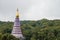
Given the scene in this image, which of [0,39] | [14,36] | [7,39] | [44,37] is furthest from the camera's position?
[44,37]

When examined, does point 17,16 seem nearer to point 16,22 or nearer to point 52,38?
point 16,22

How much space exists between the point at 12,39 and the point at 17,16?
419 inches

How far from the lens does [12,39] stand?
87.4 meters

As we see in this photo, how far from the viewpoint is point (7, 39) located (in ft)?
281

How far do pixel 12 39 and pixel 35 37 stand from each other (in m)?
16.5

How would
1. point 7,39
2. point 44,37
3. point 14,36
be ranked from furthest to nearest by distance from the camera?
1. point 44,37
2. point 14,36
3. point 7,39

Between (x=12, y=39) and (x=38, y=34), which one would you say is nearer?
(x=12, y=39)

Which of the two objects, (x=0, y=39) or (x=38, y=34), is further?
(x=38, y=34)

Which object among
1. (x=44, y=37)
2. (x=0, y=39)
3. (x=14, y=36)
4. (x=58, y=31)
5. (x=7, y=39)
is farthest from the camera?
(x=58, y=31)

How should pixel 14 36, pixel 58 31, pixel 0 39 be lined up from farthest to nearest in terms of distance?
pixel 58 31, pixel 14 36, pixel 0 39

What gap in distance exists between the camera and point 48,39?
3743 inches

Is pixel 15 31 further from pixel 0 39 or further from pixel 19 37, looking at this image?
pixel 0 39

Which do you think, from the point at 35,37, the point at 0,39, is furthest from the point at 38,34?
the point at 0,39

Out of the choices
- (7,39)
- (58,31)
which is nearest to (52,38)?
(7,39)
